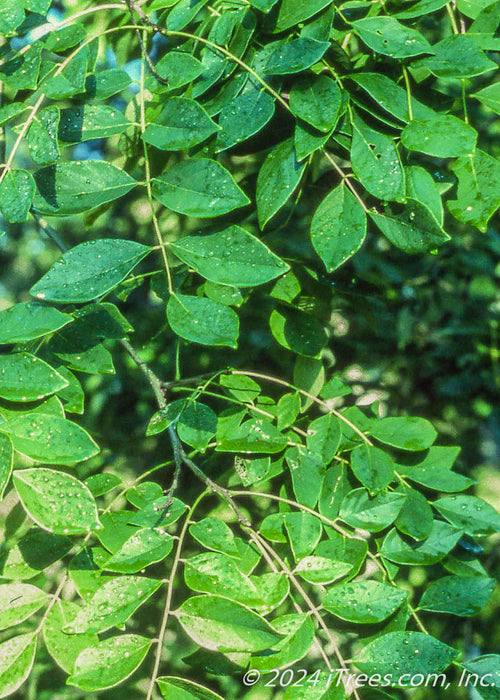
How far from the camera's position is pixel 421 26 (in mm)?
→ 1387

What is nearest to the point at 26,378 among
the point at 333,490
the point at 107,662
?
the point at 107,662

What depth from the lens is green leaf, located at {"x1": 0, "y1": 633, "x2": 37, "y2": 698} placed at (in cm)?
68

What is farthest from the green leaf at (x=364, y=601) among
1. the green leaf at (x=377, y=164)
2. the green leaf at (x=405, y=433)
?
the green leaf at (x=377, y=164)

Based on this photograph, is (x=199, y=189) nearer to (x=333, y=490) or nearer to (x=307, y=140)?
(x=307, y=140)

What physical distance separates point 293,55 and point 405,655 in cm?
65

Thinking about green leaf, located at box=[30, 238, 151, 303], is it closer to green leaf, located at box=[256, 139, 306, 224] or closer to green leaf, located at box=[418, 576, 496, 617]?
green leaf, located at box=[256, 139, 306, 224]

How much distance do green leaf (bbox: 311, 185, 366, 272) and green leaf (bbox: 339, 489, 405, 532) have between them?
288 millimetres

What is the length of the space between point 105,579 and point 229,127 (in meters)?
0.51

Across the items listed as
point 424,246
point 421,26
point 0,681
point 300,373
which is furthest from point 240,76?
point 421,26

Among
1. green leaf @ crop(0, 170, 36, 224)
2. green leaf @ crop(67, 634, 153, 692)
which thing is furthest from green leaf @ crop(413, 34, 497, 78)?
green leaf @ crop(67, 634, 153, 692)

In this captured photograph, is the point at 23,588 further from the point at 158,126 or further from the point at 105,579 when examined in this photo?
the point at 158,126

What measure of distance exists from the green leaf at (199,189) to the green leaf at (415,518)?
1.42 ft

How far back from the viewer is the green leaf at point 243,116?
689 mm

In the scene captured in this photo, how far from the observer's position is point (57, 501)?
0.60 metres
